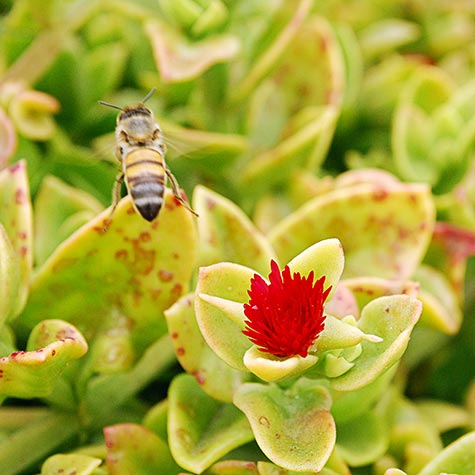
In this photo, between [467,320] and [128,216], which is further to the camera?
[467,320]

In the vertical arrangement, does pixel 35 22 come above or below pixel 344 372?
above

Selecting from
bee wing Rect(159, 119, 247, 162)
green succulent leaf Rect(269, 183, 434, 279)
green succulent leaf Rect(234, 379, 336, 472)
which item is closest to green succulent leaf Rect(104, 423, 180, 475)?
green succulent leaf Rect(234, 379, 336, 472)

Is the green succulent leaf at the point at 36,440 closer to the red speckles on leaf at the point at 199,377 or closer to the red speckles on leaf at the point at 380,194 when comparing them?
the red speckles on leaf at the point at 199,377

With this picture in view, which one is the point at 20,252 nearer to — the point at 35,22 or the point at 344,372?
the point at 344,372

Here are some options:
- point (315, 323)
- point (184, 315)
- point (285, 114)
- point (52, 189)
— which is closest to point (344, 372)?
point (315, 323)

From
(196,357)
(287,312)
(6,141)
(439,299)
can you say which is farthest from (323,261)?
(6,141)

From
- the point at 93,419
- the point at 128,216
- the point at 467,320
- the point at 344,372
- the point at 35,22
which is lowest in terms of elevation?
the point at 467,320
